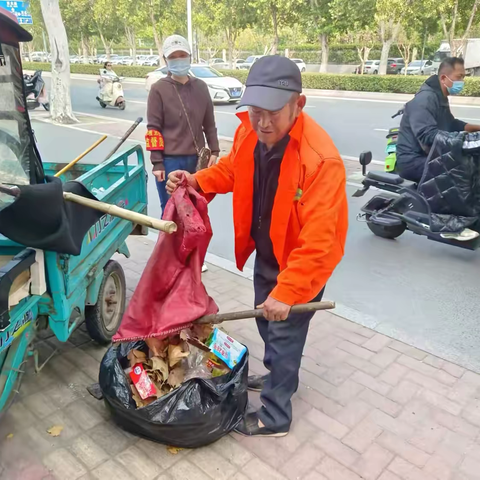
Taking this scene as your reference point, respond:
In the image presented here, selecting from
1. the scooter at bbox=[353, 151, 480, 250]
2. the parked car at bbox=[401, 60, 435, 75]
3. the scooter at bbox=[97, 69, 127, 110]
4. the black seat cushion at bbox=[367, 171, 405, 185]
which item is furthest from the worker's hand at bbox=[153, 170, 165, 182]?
the parked car at bbox=[401, 60, 435, 75]

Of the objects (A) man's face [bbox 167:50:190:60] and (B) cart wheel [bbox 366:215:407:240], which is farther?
(B) cart wheel [bbox 366:215:407:240]

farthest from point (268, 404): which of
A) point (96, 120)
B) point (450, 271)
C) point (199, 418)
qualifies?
point (96, 120)

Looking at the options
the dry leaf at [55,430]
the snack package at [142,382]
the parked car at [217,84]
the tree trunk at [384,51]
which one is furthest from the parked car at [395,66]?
the dry leaf at [55,430]

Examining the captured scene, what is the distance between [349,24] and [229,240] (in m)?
24.4

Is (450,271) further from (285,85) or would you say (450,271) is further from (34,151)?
(34,151)

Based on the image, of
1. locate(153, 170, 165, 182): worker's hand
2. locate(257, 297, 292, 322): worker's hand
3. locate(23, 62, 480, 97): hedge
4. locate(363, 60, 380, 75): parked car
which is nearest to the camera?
locate(257, 297, 292, 322): worker's hand

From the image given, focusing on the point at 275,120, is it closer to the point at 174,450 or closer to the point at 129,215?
the point at 129,215

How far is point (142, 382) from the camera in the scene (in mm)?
2326

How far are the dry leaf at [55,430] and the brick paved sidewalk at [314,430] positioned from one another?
0.02 metres

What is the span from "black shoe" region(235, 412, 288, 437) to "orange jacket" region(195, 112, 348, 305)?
2.60ft

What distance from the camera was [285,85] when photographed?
77.9 inches

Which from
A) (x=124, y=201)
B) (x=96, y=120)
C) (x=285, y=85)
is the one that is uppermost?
(x=285, y=85)

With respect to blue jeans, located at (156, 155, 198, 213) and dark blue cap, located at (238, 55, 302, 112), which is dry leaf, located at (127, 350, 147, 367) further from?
blue jeans, located at (156, 155, 198, 213)

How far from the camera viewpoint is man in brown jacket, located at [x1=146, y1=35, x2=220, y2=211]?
3789 millimetres
